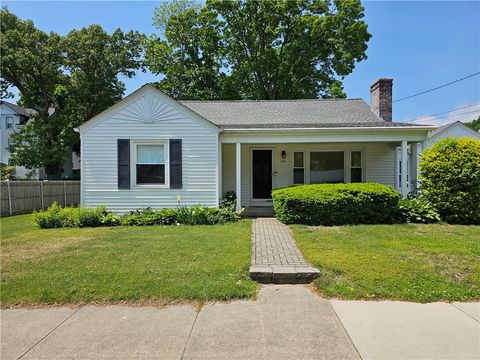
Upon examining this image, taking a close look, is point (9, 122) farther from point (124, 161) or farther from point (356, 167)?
point (356, 167)

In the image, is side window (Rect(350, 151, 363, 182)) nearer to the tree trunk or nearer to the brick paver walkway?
the brick paver walkway

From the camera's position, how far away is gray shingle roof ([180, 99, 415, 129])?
44.0ft

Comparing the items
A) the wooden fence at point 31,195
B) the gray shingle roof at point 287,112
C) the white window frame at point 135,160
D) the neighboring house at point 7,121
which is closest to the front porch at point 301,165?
the gray shingle roof at point 287,112

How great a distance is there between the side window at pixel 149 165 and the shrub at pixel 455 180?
332 inches

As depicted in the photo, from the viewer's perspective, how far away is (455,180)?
9.52 m

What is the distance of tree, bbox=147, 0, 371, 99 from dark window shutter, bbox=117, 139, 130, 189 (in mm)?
19189

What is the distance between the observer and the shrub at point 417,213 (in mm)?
9781

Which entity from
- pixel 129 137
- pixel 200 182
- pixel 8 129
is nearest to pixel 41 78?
pixel 8 129

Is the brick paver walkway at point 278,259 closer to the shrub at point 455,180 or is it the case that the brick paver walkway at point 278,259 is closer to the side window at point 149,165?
the side window at point 149,165

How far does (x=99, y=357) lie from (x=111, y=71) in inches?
1072

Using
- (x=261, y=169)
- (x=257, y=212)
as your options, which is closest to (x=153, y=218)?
(x=257, y=212)

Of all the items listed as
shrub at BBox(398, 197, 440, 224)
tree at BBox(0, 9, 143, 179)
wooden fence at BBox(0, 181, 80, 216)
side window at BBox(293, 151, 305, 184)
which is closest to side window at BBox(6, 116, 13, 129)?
tree at BBox(0, 9, 143, 179)

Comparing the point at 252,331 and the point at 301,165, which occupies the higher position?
the point at 301,165

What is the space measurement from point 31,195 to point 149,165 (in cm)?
730
